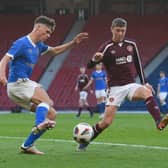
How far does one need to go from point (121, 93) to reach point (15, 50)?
2075 mm

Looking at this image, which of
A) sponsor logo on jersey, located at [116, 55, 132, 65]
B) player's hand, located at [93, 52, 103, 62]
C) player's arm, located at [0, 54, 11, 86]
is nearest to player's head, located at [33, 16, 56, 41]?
player's arm, located at [0, 54, 11, 86]

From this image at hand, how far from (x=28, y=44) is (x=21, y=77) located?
537 millimetres

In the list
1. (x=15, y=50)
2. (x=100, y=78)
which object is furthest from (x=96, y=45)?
(x=15, y=50)

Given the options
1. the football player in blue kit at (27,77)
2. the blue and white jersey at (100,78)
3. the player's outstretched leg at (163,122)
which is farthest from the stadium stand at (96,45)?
the football player in blue kit at (27,77)

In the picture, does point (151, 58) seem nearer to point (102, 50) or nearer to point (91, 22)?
point (91, 22)

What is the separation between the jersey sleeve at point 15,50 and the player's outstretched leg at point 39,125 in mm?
875

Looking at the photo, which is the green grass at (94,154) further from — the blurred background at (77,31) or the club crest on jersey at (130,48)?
the blurred background at (77,31)

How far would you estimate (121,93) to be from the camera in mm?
11297

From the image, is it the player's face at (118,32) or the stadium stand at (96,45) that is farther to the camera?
the stadium stand at (96,45)

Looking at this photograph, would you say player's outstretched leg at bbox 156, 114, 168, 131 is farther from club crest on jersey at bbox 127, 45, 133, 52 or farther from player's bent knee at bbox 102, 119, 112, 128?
club crest on jersey at bbox 127, 45, 133, 52

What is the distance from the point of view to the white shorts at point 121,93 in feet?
36.9

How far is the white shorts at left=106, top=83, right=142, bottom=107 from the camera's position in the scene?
443 inches

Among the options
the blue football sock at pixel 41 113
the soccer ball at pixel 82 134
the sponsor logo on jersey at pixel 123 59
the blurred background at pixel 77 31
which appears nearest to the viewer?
the blue football sock at pixel 41 113

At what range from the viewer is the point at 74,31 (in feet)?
123
